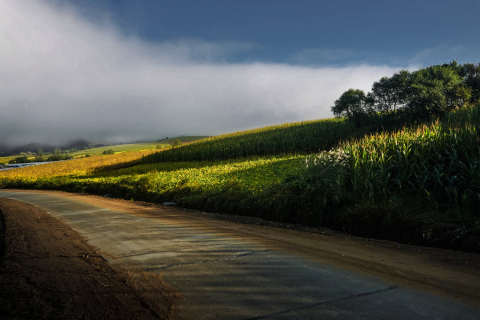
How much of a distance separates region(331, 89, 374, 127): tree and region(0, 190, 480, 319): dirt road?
37.3m

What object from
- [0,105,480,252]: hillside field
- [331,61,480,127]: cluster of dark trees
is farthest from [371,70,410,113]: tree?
[0,105,480,252]: hillside field

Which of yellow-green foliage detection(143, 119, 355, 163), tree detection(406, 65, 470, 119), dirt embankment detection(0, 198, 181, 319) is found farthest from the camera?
yellow-green foliage detection(143, 119, 355, 163)

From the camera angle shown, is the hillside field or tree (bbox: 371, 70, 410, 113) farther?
tree (bbox: 371, 70, 410, 113)

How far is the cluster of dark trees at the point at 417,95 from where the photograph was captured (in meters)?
30.9

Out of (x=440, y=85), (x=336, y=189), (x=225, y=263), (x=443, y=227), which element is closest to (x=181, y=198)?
(x=336, y=189)

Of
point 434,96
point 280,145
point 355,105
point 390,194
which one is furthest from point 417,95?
point 390,194

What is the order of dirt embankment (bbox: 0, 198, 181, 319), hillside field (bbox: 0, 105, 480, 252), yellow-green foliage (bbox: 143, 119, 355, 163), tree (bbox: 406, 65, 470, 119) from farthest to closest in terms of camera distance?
yellow-green foliage (bbox: 143, 119, 355, 163)
tree (bbox: 406, 65, 470, 119)
hillside field (bbox: 0, 105, 480, 252)
dirt embankment (bbox: 0, 198, 181, 319)

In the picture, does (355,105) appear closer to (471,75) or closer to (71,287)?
(471,75)

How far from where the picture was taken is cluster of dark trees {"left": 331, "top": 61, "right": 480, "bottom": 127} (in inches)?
1217

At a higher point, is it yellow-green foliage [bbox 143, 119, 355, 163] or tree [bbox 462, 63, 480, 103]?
tree [bbox 462, 63, 480, 103]

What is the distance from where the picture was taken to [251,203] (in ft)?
35.8

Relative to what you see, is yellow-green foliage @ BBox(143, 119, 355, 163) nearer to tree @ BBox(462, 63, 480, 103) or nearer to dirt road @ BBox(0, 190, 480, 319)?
tree @ BBox(462, 63, 480, 103)

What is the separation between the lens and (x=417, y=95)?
31625mm

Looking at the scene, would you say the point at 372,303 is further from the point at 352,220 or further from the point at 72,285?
the point at 352,220
